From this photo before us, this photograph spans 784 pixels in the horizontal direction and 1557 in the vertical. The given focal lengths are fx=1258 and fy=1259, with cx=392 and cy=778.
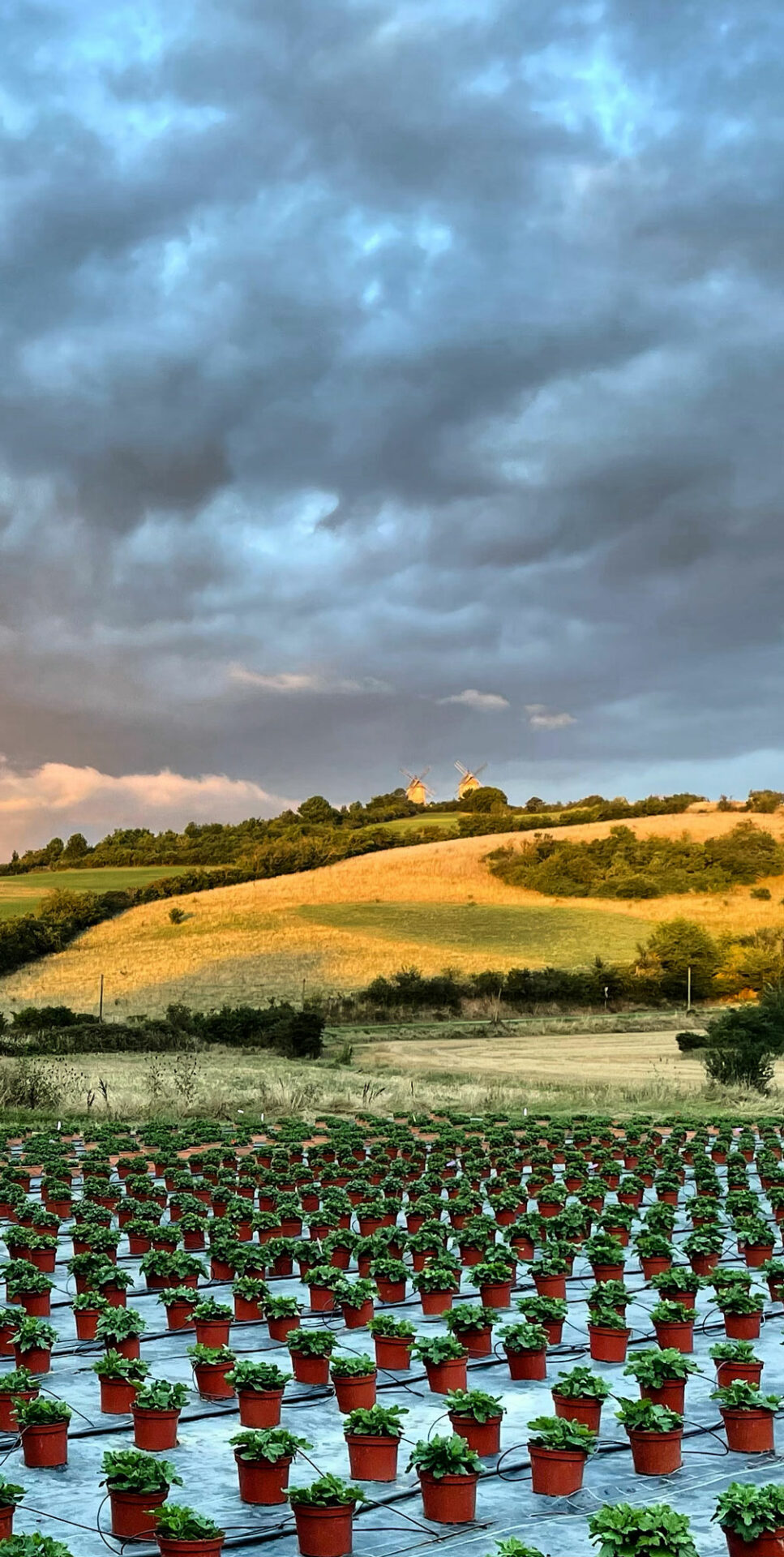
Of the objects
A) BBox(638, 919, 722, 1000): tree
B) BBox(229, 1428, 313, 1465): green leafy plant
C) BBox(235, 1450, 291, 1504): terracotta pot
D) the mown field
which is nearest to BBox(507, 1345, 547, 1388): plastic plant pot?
BBox(235, 1450, 291, 1504): terracotta pot

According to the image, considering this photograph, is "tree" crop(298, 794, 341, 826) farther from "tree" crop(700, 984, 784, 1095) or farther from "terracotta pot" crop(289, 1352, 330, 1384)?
"terracotta pot" crop(289, 1352, 330, 1384)

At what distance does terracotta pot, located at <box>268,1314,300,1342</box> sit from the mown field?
8496 centimetres

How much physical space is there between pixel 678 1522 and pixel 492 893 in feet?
309

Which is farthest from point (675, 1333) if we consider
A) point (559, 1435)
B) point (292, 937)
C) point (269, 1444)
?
point (292, 937)

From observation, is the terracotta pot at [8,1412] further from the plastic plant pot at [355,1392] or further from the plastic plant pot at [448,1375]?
the plastic plant pot at [448,1375]

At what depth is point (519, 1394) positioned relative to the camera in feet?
32.3

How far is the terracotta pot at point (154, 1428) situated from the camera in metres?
8.29

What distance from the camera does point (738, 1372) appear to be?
9.47m

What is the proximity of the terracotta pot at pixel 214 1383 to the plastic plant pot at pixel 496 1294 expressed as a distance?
3.31 meters

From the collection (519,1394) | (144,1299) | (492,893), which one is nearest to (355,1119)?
(144,1299)

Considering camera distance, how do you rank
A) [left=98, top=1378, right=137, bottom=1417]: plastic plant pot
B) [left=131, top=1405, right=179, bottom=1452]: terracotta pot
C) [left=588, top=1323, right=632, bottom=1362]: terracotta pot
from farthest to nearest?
[left=588, top=1323, right=632, bottom=1362]: terracotta pot < [left=98, top=1378, right=137, bottom=1417]: plastic plant pot < [left=131, top=1405, right=179, bottom=1452]: terracotta pot

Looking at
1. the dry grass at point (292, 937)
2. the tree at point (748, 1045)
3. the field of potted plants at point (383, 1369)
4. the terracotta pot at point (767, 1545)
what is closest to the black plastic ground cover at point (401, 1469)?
the field of potted plants at point (383, 1369)

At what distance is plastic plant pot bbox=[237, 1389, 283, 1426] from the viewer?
8.62m

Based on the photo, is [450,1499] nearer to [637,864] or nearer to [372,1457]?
[372,1457]
